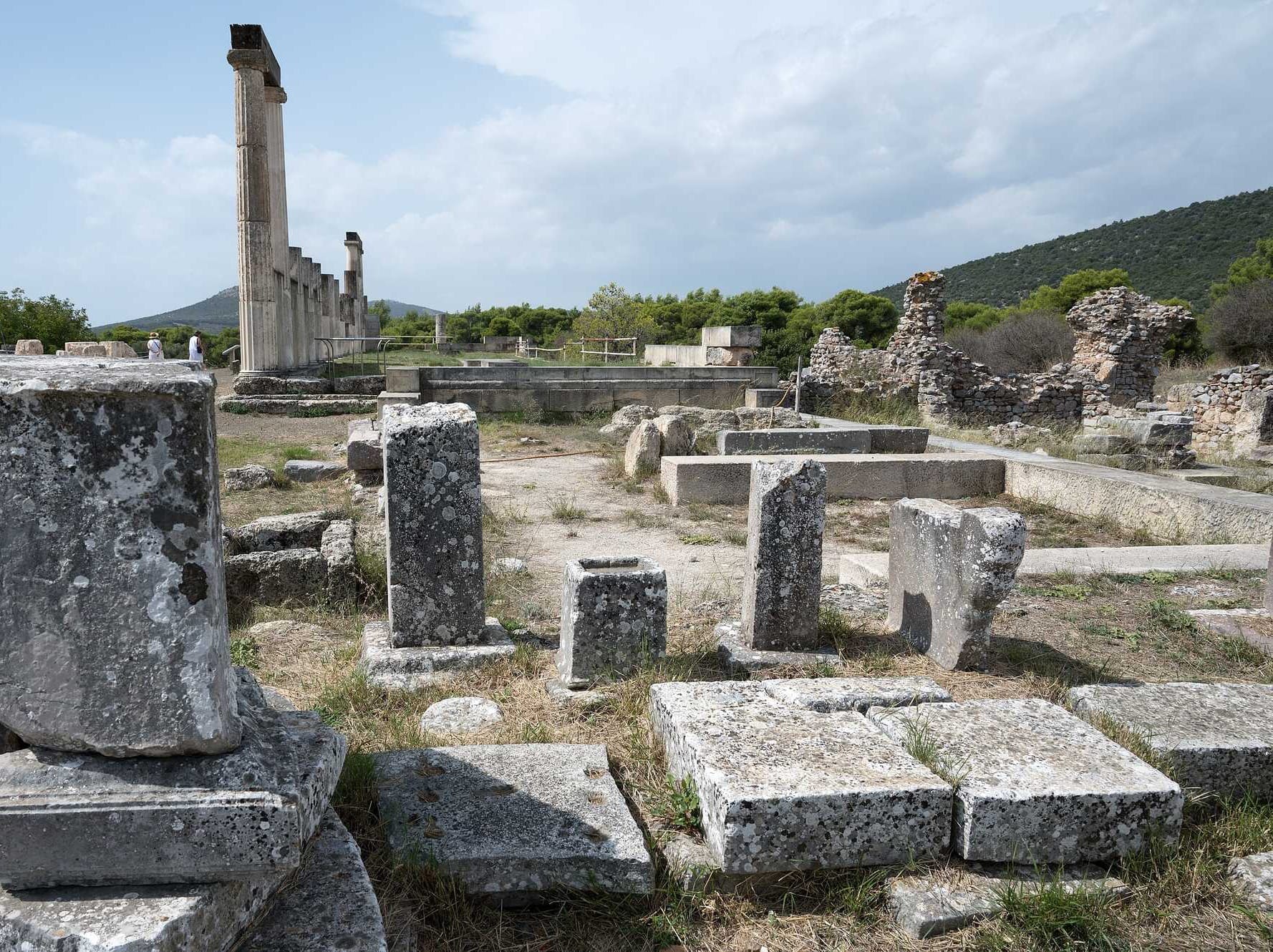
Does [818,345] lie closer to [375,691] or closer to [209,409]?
[375,691]

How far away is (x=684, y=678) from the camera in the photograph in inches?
156

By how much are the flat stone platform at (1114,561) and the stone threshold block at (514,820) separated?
3.36 m

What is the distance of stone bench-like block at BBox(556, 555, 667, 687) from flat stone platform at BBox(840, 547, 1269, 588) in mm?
2188

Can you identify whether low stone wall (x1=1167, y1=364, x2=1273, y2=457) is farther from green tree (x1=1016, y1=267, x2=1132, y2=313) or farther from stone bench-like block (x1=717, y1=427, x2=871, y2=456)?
green tree (x1=1016, y1=267, x2=1132, y2=313)

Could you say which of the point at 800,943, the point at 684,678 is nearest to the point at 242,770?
the point at 800,943

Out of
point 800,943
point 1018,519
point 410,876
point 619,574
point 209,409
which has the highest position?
point 209,409

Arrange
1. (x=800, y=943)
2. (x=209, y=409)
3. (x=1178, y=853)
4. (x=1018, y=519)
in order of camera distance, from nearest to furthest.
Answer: (x=209, y=409), (x=800, y=943), (x=1178, y=853), (x=1018, y=519)

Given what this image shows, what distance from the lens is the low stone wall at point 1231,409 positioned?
1431cm

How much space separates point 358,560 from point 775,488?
291 cm

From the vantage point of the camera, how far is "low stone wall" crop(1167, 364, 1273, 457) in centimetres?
1431

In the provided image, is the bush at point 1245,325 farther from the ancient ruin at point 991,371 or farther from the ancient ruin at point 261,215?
the ancient ruin at point 261,215

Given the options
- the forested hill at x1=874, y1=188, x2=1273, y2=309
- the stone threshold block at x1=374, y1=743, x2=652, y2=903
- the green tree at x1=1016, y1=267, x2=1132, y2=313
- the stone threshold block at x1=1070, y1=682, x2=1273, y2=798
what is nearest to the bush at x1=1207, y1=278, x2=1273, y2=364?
the green tree at x1=1016, y1=267, x2=1132, y2=313

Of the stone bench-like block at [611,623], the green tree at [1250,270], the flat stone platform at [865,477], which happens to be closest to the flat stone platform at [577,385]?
the flat stone platform at [865,477]

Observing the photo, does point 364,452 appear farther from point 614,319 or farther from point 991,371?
point 614,319
